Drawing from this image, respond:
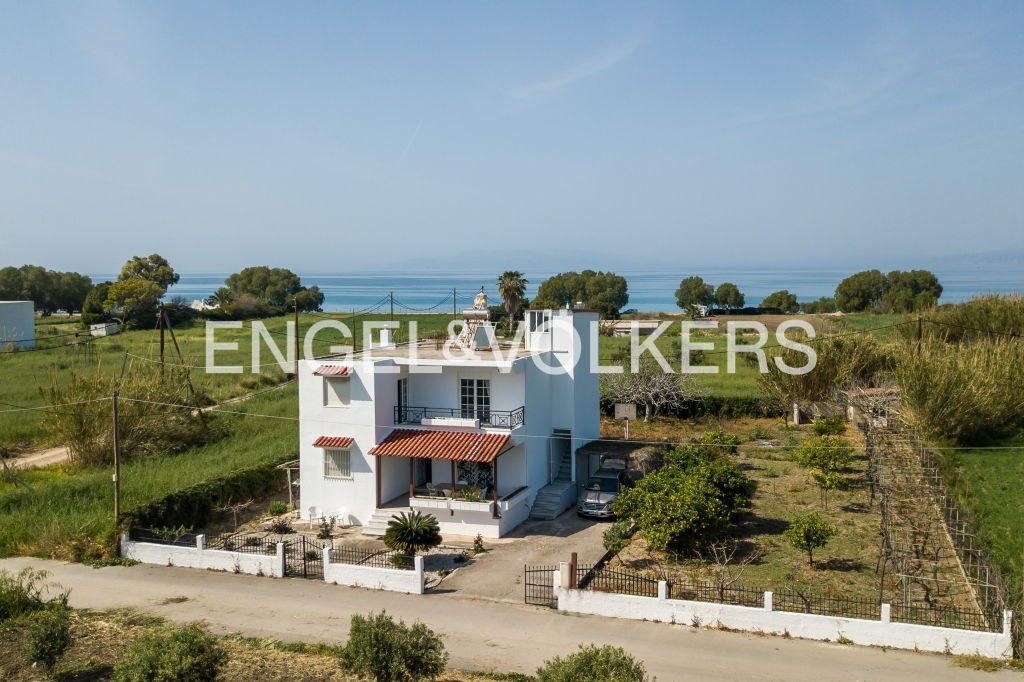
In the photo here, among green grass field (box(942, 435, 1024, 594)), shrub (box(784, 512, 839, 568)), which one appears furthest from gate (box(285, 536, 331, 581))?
green grass field (box(942, 435, 1024, 594))

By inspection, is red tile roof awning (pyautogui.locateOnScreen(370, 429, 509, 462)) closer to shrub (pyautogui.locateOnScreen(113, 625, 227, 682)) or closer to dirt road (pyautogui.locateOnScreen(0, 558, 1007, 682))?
dirt road (pyautogui.locateOnScreen(0, 558, 1007, 682))

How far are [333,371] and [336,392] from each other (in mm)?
803

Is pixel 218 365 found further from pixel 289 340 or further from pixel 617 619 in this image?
pixel 617 619

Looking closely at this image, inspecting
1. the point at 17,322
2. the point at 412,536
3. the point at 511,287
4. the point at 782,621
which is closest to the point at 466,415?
the point at 412,536

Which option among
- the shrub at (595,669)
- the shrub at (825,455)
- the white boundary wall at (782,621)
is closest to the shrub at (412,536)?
the white boundary wall at (782,621)

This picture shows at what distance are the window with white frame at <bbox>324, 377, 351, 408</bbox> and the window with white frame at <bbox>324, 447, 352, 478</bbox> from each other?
127 centimetres

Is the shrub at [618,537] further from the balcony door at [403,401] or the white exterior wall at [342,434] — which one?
the balcony door at [403,401]

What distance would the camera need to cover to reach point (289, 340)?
204ft

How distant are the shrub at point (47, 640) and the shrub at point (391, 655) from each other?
4.93 m

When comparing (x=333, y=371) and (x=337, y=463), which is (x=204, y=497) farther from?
(x=333, y=371)

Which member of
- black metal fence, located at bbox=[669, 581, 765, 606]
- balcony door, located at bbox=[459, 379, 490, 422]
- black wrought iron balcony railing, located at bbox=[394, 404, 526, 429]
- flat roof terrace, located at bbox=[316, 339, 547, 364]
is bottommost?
black metal fence, located at bbox=[669, 581, 765, 606]

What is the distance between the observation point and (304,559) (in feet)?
60.3

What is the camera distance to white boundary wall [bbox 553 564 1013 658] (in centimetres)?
1343

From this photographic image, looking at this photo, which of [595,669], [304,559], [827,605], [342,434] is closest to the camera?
[595,669]
